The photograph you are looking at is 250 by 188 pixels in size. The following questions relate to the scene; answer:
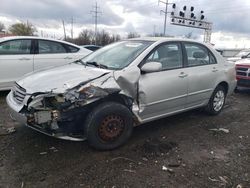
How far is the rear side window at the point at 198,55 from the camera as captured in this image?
16.0ft

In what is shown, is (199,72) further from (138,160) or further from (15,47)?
(15,47)

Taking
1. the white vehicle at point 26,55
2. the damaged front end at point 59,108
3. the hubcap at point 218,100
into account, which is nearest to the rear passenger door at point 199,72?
the hubcap at point 218,100

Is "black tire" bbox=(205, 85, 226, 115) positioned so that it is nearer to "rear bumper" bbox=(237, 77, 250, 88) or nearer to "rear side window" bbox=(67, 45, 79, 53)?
"rear bumper" bbox=(237, 77, 250, 88)

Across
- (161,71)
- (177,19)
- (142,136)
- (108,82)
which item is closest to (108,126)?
(108,82)

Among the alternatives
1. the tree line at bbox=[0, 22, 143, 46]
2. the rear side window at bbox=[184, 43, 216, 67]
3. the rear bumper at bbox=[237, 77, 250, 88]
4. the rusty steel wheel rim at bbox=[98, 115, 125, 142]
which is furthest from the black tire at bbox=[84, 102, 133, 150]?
the tree line at bbox=[0, 22, 143, 46]

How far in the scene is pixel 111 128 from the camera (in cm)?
371

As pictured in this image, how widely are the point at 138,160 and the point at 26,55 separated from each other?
176 inches

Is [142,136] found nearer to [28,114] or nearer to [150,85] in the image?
[150,85]

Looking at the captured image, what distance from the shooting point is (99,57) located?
4629 mm

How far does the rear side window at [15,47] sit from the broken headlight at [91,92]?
154 inches

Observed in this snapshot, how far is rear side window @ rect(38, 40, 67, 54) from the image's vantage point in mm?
6850

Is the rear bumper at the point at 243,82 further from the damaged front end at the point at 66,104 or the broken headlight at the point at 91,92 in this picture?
the broken headlight at the point at 91,92

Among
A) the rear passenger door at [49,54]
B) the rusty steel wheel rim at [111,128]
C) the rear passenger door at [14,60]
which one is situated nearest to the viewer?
the rusty steel wheel rim at [111,128]

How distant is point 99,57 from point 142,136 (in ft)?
5.15
